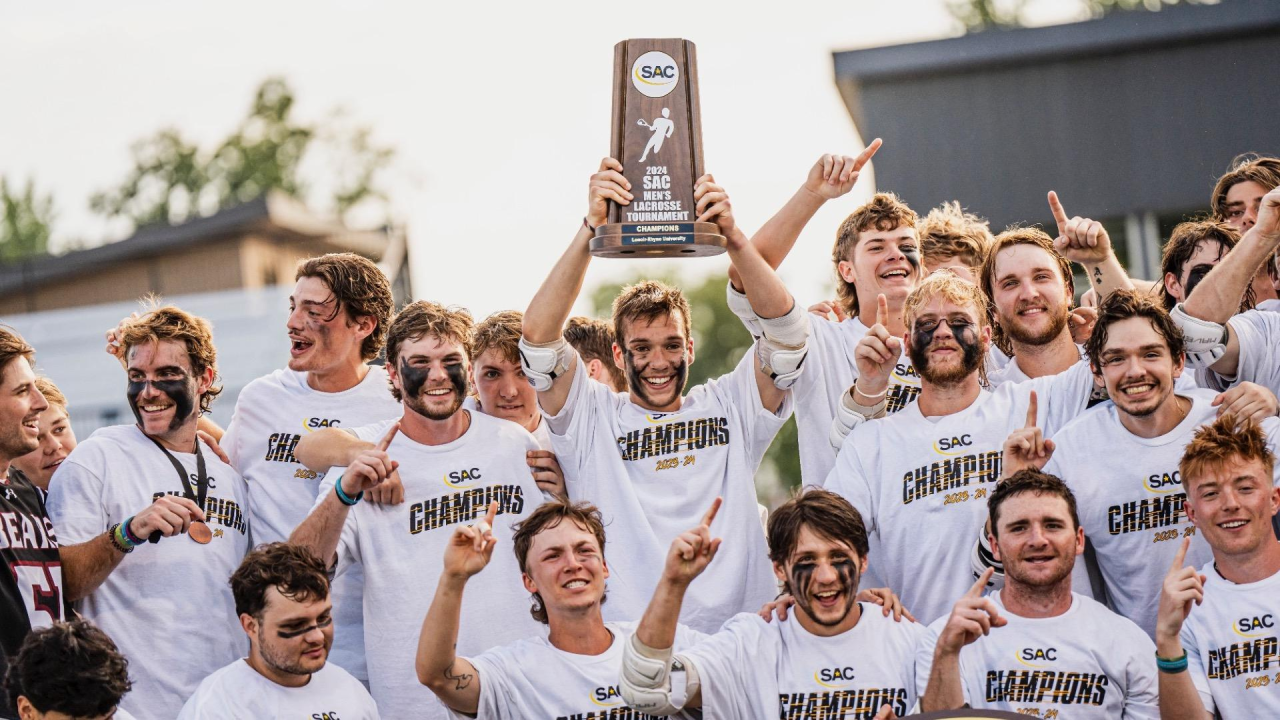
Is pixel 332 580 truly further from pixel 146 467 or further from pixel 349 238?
pixel 349 238

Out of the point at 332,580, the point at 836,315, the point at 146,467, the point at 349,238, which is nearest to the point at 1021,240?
the point at 836,315

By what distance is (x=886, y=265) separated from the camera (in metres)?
7.66

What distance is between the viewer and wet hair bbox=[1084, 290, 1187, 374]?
6.54 metres

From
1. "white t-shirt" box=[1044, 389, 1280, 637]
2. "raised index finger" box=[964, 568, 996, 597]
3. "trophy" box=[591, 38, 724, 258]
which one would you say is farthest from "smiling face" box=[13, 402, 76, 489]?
"white t-shirt" box=[1044, 389, 1280, 637]

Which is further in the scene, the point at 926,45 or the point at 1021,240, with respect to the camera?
the point at 926,45

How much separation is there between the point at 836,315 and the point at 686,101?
1728 mm

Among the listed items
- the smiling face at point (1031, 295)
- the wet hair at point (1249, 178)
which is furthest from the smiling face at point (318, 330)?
the wet hair at point (1249, 178)

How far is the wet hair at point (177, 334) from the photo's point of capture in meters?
7.29

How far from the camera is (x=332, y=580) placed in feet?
23.4

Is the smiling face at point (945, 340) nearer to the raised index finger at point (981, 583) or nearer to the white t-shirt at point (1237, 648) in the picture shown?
the raised index finger at point (981, 583)

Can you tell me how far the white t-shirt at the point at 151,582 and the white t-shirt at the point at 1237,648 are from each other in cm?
440

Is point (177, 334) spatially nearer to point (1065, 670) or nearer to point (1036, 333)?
point (1036, 333)

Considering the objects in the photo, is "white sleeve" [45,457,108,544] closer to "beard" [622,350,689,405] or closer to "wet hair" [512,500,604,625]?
"wet hair" [512,500,604,625]

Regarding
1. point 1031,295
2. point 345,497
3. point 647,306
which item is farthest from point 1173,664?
point 345,497
